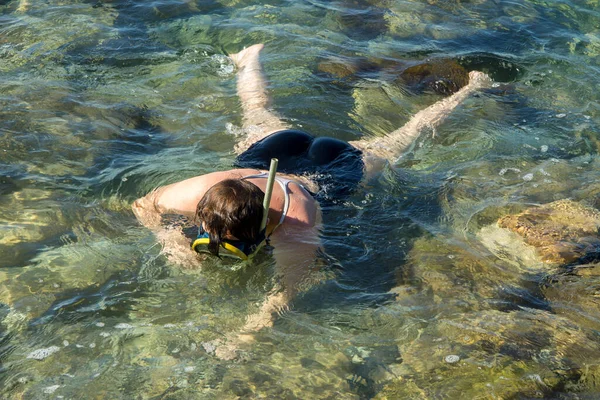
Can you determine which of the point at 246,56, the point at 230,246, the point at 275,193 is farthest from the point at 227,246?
the point at 246,56

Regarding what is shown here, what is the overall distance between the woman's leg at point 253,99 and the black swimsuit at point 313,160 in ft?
1.70

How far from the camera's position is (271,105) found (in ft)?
22.0

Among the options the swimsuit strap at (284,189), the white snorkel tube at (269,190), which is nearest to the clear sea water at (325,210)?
the swimsuit strap at (284,189)

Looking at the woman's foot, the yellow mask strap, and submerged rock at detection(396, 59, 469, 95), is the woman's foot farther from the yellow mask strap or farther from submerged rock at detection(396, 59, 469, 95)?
the yellow mask strap

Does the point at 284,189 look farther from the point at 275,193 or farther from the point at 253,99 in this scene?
the point at 253,99

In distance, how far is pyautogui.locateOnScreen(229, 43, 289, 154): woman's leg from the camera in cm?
602

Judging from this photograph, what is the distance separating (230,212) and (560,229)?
2.73m

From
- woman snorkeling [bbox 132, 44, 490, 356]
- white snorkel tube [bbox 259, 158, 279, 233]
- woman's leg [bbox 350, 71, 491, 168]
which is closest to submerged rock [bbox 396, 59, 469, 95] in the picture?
woman's leg [bbox 350, 71, 491, 168]

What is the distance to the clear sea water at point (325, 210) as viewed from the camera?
11.6 ft

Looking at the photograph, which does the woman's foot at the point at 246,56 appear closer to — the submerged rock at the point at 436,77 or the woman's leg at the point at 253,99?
the woman's leg at the point at 253,99

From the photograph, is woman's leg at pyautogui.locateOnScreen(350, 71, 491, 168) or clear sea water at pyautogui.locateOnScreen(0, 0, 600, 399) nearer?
clear sea water at pyautogui.locateOnScreen(0, 0, 600, 399)

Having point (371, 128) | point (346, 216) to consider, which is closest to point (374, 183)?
point (346, 216)

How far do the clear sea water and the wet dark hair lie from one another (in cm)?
52

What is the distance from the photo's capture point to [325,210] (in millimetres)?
5031
